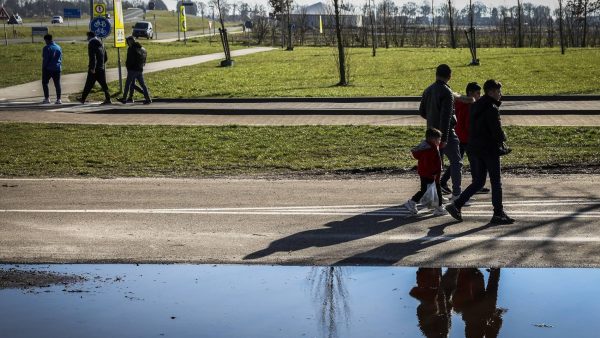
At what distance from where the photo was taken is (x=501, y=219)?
10492mm

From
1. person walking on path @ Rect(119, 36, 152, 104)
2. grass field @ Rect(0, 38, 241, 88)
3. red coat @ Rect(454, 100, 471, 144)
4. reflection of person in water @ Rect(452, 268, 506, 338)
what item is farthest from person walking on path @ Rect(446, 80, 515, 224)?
grass field @ Rect(0, 38, 241, 88)

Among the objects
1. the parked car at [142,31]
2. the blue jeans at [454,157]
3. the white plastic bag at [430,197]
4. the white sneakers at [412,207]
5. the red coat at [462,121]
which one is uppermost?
the parked car at [142,31]

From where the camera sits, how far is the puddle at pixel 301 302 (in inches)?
276

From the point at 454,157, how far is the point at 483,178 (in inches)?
36.5

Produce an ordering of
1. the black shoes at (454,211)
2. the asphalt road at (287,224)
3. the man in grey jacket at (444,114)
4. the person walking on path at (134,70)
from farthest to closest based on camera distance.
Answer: the person walking on path at (134,70) → the man in grey jacket at (444,114) → the black shoes at (454,211) → the asphalt road at (287,224)

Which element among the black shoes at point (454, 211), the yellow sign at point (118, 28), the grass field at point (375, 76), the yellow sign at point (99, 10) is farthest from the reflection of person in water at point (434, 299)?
the yellow sign at point (99, 10)

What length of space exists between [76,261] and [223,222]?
2.11 metres

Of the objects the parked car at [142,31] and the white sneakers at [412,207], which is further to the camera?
the parked car at [142,31]

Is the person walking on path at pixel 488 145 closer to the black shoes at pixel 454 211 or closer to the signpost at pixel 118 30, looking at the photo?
the black shoes at pixel 454 211

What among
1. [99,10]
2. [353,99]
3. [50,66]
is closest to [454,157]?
[353,99]

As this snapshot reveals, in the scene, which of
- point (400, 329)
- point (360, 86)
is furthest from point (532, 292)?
point (360, 86)

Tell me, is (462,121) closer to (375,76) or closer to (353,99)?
(353,99)

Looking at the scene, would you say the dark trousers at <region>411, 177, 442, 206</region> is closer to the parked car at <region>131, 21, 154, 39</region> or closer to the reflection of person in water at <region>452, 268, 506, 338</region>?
the reflection of person in water at <region>452, 268, 506, 338</region>

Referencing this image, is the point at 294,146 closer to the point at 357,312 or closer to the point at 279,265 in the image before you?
the point at 279,265
